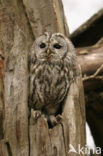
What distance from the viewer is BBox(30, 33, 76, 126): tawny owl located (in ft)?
11.2

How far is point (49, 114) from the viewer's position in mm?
3537

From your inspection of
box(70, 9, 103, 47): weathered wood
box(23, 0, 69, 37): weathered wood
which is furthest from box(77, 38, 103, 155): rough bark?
box(23, 0, 69, 37): weathered wood

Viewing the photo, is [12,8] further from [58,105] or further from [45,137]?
[45,137]

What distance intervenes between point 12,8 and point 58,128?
121 centimetres

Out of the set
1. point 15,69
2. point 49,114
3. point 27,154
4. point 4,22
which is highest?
point 4,22

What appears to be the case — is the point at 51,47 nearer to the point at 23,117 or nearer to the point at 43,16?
the point at 43,16

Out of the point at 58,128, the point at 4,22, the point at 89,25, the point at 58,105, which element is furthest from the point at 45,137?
the point at 89,25

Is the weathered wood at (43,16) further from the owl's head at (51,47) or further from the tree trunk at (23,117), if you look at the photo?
the tree trunk at (23,117)

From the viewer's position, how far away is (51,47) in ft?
11.7

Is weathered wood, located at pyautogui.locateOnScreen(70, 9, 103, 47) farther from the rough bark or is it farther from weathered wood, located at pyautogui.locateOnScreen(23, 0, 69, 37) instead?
weathered wood, located at pyautogui.locateOnScreen(23, 0, 69, 37)

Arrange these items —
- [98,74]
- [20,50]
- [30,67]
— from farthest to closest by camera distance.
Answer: [98,74], [30,67], [20,50]

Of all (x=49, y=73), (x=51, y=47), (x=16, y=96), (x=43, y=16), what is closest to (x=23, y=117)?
(x=16, y=96)

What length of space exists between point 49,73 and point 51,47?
24 centimetres

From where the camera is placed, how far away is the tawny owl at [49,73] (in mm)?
3414
